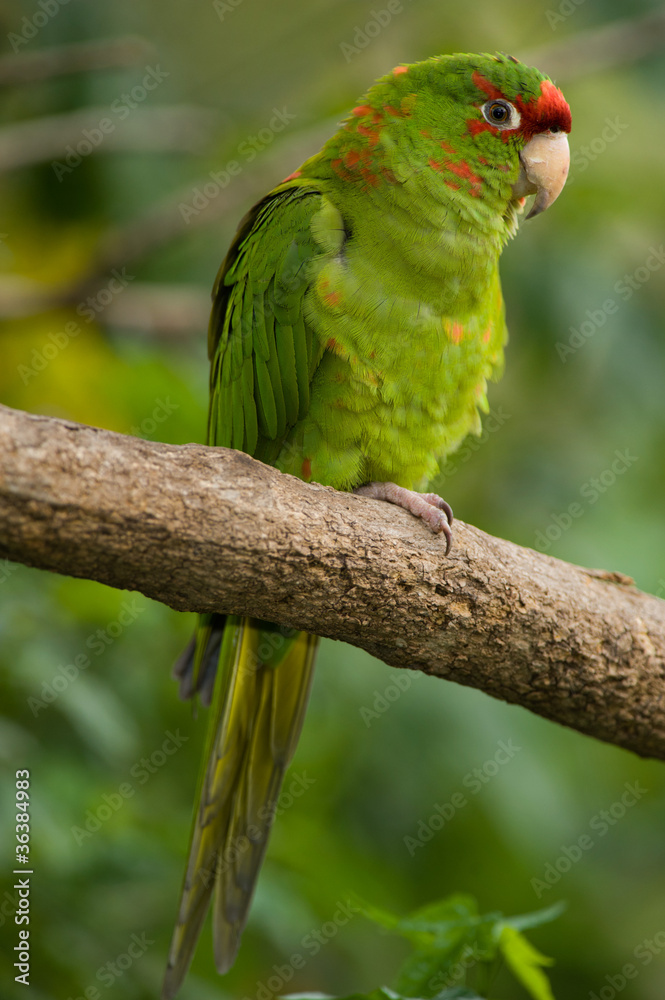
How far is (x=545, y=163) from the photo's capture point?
2537 mm

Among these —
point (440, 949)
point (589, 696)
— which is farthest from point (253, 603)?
point (589, 696)

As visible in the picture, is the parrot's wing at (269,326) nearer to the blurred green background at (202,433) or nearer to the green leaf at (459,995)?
the blurred green background at (202,433)

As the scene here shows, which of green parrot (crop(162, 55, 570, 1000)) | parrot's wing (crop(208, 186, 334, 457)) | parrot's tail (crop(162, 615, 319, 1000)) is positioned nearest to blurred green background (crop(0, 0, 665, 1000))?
parrot's tail (crop(162, 615, 319, 1000))

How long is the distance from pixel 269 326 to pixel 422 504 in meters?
0.70

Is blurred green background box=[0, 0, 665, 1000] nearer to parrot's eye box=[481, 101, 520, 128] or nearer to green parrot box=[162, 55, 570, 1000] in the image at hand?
green parrot box=[162, 55, 570, 1000]

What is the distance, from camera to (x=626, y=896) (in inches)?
170

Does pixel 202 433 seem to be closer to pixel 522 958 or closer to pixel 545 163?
pixel 545 163

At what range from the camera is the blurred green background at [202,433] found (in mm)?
A: 2568

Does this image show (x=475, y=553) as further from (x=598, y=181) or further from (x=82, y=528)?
(x=598, y=181)

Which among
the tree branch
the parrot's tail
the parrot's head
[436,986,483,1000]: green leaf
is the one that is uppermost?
the parrot's head

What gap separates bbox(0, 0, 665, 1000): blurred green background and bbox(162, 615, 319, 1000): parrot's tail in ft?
0.52

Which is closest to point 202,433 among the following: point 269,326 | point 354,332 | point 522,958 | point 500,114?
point 269,326

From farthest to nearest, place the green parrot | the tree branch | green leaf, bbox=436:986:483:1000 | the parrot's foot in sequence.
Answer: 1. the green parrot
2. the parrot's foot
3. green leaf, bbox=436:986:483:1000
4. the tree branch

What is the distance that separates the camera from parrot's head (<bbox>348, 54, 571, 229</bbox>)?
2482 millimetres
